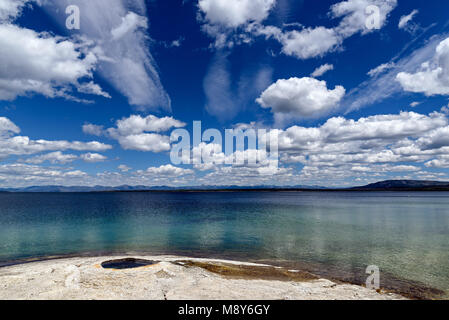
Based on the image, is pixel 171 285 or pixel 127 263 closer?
pixel 171 285

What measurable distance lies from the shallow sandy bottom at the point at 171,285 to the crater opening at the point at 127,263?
1.50m

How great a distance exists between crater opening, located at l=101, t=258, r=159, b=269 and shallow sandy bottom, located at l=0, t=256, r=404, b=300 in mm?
1497

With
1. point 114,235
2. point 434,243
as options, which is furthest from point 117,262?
point 434,243

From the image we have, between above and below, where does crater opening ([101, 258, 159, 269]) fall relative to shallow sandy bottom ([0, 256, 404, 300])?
below

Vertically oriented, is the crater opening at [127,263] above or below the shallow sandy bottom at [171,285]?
below

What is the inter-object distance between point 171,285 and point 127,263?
725 cm

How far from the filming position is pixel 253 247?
2530 centimetres

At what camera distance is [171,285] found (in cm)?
1216

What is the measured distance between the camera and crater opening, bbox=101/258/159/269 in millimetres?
16609

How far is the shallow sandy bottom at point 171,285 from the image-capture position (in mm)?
10781

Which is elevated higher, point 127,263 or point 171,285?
point 171,285
